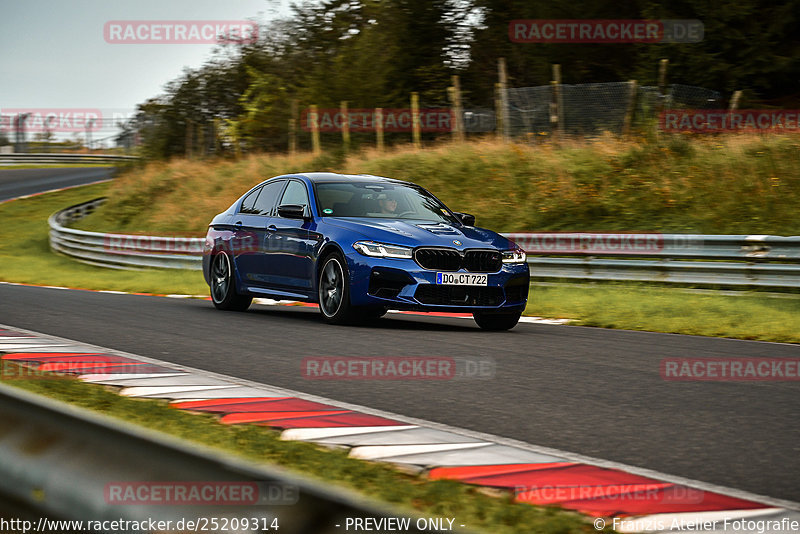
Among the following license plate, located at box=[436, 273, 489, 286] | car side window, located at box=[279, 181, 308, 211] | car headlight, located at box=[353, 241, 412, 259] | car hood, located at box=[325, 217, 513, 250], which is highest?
car side window, located at box=[279, 181, 308, 211]

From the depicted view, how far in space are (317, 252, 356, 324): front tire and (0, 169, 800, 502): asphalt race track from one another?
0.22 metres

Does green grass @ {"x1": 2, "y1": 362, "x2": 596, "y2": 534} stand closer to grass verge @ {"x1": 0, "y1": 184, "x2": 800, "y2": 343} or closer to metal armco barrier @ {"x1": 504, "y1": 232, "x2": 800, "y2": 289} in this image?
grass verge @ {"x1": 0, "y1": 184, "x2": 800, "y2": 343}

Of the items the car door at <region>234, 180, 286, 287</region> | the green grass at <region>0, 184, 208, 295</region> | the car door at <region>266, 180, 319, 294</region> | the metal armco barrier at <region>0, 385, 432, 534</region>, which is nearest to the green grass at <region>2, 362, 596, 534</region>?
the metal armco barrier at <region>0, 385, 432, 534</region>

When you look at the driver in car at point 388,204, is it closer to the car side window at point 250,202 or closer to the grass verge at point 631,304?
the car side window at point 250,202

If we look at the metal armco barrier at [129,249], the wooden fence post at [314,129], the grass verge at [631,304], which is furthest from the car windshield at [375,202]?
the wooden fence post at [314,129]

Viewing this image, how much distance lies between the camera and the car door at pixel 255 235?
12070 mm

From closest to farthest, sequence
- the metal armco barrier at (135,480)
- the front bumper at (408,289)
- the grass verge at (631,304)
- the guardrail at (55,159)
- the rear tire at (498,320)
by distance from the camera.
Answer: the metal armco barrier at (135,480) → the front bumper at (408,289) → the rear tire at (498,320) → the grass verge at (631,304) → the guardrail at (55,159)

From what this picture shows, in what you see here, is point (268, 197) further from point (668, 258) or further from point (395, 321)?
point (668, 258)

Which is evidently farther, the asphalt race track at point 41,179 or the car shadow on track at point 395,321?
the asphalt race track at point 41,179

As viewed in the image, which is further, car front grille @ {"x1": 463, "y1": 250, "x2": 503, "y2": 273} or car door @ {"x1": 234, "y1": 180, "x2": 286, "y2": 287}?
car door @ {"x1": 234, "y1": 180, "x2": 286, "y2": 287}

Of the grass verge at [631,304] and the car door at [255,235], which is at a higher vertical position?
the car door at [255,235]

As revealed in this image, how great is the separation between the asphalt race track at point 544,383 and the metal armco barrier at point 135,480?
2.58 m

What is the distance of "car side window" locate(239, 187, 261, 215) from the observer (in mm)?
12668

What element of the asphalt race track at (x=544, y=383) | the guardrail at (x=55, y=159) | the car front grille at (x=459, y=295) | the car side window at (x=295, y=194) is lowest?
the asphalt race track at (x=544, y=383)
